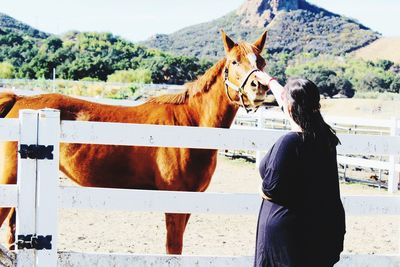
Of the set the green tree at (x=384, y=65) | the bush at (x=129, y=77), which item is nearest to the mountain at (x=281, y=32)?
the green tree at (x=384, y=65)

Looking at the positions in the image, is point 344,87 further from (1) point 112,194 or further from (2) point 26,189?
(2) point 26,189

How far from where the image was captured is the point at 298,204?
268 cm

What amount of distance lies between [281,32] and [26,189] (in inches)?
5320

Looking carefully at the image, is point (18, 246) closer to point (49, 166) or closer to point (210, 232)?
point (49, 166)

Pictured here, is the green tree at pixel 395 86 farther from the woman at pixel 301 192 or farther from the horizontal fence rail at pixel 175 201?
the woman at pixel 301 192

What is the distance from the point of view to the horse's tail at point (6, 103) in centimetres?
495

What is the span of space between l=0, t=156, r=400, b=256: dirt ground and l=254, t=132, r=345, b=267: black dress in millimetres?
3533

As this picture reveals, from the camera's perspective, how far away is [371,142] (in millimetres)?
3840

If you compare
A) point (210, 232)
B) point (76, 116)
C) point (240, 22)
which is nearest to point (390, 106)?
point (210, 232)

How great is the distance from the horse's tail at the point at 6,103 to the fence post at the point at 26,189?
1834 mm

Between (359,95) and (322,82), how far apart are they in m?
7.21

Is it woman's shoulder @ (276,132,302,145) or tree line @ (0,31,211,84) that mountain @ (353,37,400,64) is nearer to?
tree line @ (0,31,211,84)

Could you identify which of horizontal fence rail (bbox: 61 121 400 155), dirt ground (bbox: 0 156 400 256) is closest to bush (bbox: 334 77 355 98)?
dirt ground (bbox: 0 156 400 256)

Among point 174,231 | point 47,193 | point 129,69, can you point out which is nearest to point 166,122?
point 174,231
